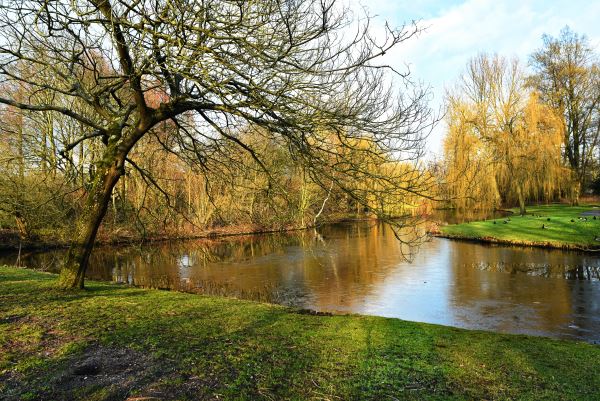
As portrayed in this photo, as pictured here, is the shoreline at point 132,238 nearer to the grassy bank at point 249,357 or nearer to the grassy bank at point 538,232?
the grassy bank at point 538,232

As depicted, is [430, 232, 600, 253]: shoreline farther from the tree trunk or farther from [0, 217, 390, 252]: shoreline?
the tree trunk

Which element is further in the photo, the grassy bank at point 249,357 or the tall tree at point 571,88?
the tall tree at point 571,88

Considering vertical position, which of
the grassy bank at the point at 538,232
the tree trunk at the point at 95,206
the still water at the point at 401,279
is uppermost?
the tree trunk at the point at 95,206

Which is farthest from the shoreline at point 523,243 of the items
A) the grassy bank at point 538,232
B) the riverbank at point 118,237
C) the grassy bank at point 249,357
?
the grassy bank at point 249,357

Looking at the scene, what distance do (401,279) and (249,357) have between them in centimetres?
958

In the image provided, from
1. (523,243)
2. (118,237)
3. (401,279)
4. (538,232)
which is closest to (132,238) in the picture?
(118,237)

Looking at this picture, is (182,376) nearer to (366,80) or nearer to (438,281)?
(366,80)

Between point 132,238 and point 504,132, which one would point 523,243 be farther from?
point 132,238

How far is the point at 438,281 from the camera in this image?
12.5 metres

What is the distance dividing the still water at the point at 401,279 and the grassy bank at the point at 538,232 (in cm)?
103

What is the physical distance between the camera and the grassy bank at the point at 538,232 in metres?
17.9

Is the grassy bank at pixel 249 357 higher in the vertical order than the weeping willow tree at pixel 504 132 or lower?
lower

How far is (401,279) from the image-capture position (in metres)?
12.9

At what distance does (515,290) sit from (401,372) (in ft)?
28.9
